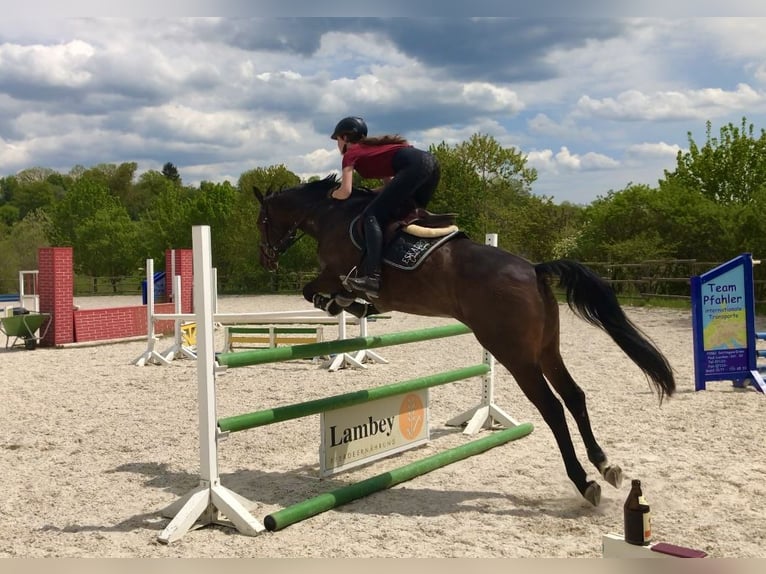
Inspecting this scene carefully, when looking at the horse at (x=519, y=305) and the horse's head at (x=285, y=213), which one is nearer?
the horse at (x=519, y=305)

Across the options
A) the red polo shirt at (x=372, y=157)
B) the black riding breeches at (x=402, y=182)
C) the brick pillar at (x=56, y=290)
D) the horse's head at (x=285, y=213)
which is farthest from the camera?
the brick pillar at (x=56, y=290)

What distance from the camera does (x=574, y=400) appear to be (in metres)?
4.21

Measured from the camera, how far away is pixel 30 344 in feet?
39.8

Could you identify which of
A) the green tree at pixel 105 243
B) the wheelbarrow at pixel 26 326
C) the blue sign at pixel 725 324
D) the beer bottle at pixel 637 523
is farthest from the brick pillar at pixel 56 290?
the green tree at pixel 105 243

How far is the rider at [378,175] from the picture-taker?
4.02 m

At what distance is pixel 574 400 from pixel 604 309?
577 mm

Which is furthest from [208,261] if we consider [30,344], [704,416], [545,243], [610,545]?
[545,243]

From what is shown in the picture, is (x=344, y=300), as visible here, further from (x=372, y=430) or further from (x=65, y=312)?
(x=65, y=312)

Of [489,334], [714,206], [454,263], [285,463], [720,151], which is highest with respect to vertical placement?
[720,151]

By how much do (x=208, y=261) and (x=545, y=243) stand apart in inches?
1056

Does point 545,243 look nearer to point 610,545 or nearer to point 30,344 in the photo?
point 30,344

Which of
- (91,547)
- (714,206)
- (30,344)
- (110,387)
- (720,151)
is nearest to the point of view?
(91,547)

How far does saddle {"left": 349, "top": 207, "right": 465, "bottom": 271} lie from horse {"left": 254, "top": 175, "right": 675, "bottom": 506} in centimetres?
5

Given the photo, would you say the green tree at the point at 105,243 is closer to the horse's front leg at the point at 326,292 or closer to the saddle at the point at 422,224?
the horse's front leg at the point at 326,292
